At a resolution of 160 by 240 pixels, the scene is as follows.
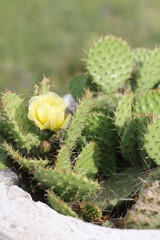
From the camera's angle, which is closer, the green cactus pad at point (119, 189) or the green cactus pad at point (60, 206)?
the green cactus pad at point (60, 206)

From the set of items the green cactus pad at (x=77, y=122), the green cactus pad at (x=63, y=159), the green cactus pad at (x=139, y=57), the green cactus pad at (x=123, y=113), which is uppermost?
the green cactus pad at (x=139, y=57)

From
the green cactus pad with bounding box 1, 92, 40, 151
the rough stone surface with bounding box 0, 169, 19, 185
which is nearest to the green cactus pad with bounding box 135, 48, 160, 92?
the green cactus pad with bounding box 1, 92, 40, 151

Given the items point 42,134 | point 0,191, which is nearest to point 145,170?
point 42,134

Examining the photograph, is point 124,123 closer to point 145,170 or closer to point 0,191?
point 145,170

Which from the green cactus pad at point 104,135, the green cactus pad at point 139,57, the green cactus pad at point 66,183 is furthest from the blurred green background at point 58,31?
the green cactus pad at point 66,183

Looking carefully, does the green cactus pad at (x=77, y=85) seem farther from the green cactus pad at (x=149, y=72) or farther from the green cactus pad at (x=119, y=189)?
the green cactus pad at (x=119, y=189)

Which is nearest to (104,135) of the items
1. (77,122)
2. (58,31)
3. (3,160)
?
(77,122)

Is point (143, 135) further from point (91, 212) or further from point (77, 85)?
point (77, 85)
